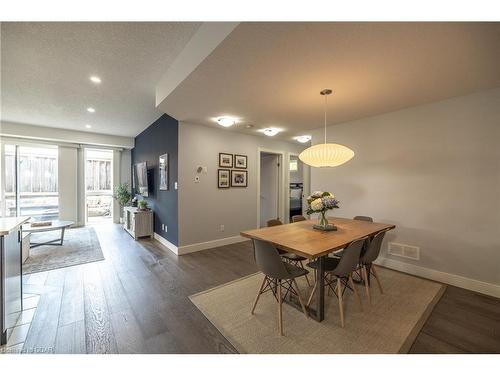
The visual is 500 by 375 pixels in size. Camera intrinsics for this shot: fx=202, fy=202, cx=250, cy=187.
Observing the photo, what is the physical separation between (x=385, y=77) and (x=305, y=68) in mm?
871

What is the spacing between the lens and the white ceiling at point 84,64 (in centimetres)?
182

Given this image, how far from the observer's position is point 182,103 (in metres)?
2.74

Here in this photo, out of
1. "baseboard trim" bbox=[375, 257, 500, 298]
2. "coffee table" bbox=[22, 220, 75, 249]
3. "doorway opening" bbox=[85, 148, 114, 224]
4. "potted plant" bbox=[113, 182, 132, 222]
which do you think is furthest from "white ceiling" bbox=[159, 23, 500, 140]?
"doorway opening" bbox=[85, 148, 114, 224]

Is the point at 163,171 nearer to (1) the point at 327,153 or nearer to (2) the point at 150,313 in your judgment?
(2) the point at 150,313

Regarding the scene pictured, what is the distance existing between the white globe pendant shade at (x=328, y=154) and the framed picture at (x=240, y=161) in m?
2.05

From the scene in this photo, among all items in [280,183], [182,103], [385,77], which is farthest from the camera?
[280,183]

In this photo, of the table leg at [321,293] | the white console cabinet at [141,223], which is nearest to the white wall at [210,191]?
the white console cabinet at [141,223]

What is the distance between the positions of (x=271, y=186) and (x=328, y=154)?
321 cm

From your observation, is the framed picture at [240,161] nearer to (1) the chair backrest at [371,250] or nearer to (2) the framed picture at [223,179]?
(2) the framed picture at [223,179]

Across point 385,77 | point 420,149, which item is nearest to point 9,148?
point 385,77

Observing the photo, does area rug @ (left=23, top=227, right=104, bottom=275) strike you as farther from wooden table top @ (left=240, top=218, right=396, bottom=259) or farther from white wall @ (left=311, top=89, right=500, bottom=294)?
white wall @ (left=311, top=89, right=500, bottom=294)

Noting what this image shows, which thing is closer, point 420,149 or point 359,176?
point 420,149

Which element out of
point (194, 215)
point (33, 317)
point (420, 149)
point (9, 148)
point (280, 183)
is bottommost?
point (33, 317)

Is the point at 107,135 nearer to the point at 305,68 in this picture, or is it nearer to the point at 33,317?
the point at 33,317
